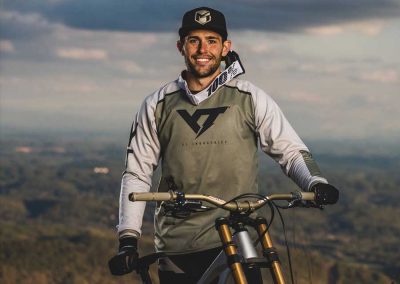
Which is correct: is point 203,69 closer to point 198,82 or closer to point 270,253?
point 198,82

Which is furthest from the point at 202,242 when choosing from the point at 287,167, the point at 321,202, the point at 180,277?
the point at 321,202

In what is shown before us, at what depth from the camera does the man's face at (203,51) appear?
630cm

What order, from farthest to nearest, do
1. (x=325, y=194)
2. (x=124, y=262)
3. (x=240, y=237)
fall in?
(x=124, y=262) → (x=325, y=194) → (x=240, y=237)

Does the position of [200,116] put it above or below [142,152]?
above

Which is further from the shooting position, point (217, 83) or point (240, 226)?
point (217, 83)

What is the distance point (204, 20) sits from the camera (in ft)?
20.4

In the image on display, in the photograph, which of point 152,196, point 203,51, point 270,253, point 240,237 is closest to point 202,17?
point 203,51

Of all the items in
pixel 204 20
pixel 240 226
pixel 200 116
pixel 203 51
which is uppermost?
pixel 204 20

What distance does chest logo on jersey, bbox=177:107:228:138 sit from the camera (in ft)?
20.0

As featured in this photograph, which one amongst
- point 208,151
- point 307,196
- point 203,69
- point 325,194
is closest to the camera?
point 307,196

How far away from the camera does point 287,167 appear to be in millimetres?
6047

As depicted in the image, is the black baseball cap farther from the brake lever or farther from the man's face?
the brake lever

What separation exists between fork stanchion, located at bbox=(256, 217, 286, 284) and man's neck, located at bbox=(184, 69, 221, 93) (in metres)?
1.96

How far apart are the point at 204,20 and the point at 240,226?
226 cm
